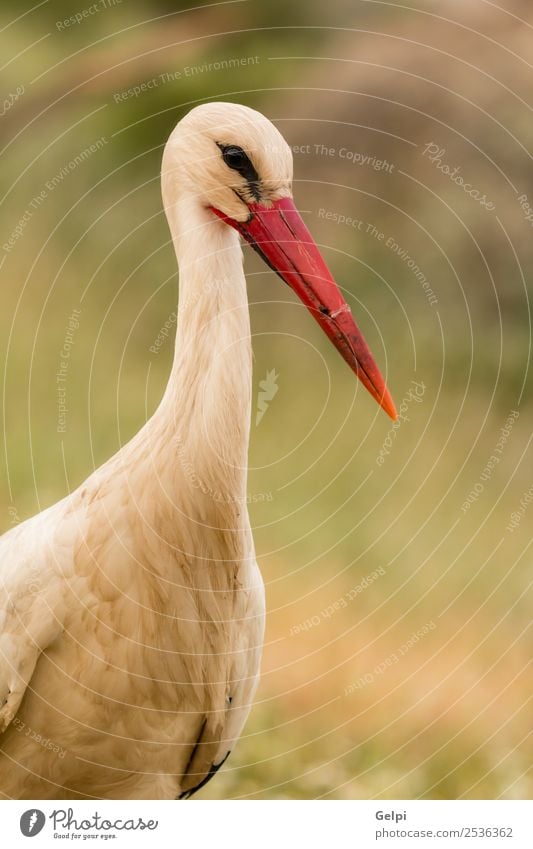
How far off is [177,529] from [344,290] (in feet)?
5.01

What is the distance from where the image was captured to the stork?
1.45m

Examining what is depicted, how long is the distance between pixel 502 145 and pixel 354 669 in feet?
4.93

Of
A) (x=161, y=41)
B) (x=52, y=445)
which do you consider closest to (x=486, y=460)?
(x=52, y=445)
